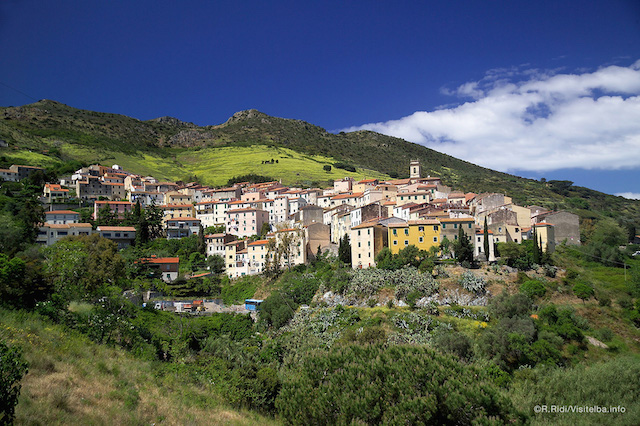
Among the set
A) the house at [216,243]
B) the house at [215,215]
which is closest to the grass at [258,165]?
the house at [215,215]

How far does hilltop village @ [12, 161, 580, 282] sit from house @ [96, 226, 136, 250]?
0.43 ft

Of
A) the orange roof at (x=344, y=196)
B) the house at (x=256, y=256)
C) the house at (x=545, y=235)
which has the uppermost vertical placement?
the orange roof at (x=344, y=196)

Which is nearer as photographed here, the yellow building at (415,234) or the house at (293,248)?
the yellow building at (415,234)

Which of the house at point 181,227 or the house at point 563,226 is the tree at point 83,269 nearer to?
the house at point 181,227

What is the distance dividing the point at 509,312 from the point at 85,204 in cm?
6968

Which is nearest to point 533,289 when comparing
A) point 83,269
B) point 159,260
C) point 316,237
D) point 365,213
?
point 365,213

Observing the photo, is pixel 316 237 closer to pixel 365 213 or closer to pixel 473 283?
pixel 365 213

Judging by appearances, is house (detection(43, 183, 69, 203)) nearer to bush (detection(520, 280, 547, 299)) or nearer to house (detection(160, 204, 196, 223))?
house (detection(160, 204, 196, 223))

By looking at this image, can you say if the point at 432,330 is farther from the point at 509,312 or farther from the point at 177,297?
the point at 177,297

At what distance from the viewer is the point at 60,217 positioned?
201 feet

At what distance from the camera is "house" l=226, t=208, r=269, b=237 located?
70125 millimetres

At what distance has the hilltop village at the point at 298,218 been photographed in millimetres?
47438

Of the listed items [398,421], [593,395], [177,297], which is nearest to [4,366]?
[398,421]

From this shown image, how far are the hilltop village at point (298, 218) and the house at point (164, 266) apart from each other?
0.43 ft
